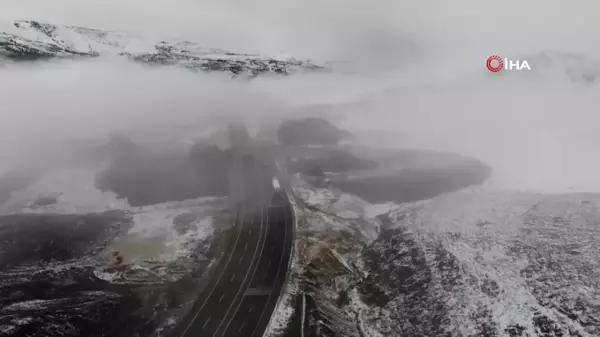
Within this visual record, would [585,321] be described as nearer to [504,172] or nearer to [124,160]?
[504,172]

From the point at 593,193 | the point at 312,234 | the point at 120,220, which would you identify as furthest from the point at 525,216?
the point at 120,220

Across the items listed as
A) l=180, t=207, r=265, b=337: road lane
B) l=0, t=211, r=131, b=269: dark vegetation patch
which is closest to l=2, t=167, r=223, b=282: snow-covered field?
l=0, t=211, r=131, b=269: dark vegetation patch

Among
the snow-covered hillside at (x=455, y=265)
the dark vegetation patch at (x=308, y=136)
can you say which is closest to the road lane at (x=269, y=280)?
the snow-covered hillside at (x=455, y=265)

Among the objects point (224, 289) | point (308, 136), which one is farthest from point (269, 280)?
point (308, 136)

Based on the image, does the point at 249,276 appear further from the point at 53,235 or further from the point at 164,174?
the point at 164,174

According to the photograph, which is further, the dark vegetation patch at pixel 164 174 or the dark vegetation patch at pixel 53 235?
the dark vegetation patch at pixel 164 174

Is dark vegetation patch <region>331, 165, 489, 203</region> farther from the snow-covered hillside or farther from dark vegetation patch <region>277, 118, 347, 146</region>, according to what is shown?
dark vegetation patch <region>277, 118, 347, 146</region>

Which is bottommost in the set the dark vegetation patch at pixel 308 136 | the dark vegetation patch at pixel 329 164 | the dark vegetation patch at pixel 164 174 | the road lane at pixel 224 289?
the road lane at pixel 224 289

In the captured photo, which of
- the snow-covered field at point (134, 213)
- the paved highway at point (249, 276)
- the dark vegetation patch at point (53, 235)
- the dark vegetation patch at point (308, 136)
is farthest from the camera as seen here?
the dark vegetation patch at point (308, 136)

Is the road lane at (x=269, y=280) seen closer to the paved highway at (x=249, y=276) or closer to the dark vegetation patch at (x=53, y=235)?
the paved highway at (x=249, y=276)
